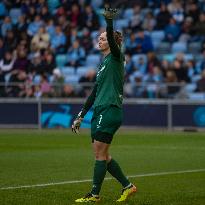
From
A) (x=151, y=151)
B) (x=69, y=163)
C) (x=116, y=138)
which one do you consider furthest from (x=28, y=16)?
(x=69, y=163)

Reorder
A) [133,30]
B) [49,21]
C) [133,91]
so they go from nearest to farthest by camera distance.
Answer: [133,91] → [133,30] → [49,21]

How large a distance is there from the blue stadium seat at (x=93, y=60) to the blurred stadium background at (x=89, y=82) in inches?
1.6

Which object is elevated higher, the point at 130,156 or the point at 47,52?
the point at 47,52

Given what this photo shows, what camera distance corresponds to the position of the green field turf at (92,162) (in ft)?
34.5

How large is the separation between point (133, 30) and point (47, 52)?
3.43 m

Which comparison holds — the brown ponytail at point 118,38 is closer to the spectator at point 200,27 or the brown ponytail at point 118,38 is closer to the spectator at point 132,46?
the spectator at point 200,27

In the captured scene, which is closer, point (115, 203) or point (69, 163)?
point (115, 203)

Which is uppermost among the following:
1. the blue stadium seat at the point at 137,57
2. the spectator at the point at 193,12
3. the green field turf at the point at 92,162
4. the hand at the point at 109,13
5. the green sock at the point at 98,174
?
the spectator at the point at 193,12

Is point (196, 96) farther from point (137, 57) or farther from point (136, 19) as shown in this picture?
point (136, 19)

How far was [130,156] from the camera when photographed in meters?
17.2

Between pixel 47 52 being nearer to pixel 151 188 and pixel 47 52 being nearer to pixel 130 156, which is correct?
pixel 130 156

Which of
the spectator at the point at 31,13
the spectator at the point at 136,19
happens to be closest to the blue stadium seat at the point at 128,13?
the spectator at the point at 136,19

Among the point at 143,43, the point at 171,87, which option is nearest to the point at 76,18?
the point at 143,43

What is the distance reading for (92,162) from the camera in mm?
15727
